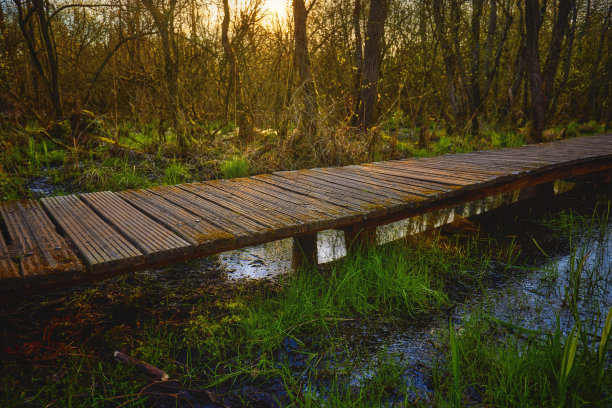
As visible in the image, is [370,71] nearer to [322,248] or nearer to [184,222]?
[322,248]

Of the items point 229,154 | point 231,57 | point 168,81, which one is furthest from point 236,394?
point 231,57

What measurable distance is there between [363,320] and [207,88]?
5012mm

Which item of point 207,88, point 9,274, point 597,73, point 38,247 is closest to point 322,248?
point 38,247

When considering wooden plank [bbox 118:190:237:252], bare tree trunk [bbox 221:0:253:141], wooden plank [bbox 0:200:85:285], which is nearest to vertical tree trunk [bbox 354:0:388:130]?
bare tree trunk [bbox 221:0:253:141]

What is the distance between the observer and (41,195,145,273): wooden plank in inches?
59.8

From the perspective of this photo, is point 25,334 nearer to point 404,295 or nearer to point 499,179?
point 404,295

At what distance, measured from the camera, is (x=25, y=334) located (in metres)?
1.83

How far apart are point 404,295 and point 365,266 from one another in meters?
0.36

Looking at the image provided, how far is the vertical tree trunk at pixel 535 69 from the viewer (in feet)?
21.2

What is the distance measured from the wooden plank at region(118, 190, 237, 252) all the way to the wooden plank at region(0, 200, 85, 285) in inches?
17.9

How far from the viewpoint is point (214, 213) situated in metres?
2.17

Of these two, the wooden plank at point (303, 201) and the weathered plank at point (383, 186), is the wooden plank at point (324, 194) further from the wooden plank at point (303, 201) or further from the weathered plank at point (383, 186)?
the weathered plank at point (383, 186)

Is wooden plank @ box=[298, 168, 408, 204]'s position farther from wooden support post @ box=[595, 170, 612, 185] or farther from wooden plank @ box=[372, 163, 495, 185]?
wooden support post @ box=[595, 170, 612, 185]

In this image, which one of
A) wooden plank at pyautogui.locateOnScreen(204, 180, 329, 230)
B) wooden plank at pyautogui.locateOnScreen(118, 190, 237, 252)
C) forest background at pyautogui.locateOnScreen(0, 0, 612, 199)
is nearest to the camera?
wooden plank at pyautogui.locateOnScreen(118, 190, 237, 252)
